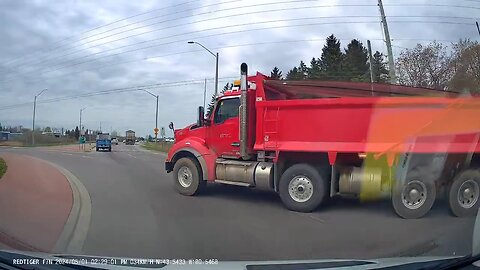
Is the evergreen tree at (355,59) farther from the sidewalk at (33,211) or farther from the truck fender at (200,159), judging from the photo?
the sidewalk at (33,211)

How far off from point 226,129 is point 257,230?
13.5ft

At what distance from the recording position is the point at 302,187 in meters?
8.95

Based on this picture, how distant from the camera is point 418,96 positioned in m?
8.60

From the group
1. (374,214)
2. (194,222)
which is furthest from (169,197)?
(374,214)

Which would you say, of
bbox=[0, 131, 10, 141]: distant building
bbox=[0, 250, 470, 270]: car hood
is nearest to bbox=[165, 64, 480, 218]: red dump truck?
bbox=[0, 250, 470, 270]: car hood

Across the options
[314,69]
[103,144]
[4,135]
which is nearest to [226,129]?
[314,69]

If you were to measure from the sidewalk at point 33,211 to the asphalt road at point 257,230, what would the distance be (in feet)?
2.05

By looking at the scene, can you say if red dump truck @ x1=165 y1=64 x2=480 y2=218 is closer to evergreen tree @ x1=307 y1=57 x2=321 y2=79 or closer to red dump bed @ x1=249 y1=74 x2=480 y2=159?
red dump bed @ x1=249 y1=74 x2=480 y2=159

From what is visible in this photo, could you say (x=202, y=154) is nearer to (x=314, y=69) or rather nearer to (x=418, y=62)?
(x=418, y=62)

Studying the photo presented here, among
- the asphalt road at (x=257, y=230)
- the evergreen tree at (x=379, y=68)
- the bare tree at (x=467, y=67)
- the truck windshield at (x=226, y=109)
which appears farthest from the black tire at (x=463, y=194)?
the evergreen tree at (x=379, y=68)

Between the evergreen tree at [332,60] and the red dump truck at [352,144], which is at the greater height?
the evergreen tree at [332,60]

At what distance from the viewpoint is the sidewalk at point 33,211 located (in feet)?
20.1

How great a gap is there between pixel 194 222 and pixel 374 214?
346 centimetres

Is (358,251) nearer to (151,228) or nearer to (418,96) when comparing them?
(151,228)
